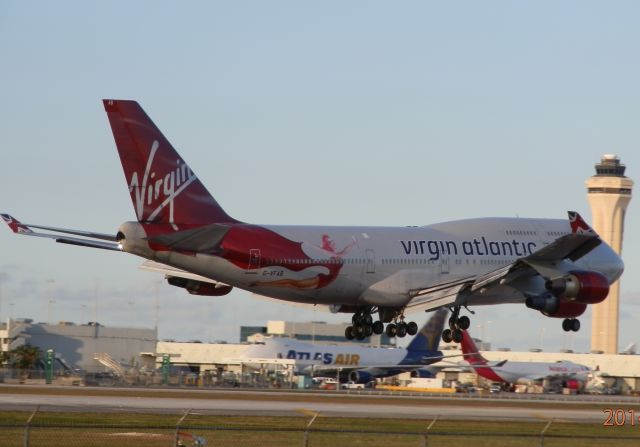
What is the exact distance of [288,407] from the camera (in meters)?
56.0

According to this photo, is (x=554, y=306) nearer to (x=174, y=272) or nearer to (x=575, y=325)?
(x=575, y=325)

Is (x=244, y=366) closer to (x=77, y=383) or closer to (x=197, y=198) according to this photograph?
(x=77, y=383)

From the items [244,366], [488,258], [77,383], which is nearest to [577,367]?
[244,366]

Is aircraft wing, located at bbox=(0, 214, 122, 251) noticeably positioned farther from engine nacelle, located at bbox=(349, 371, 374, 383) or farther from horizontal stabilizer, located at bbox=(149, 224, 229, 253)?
engine nacelle, located at bbox=(349, 371, 374, 383)

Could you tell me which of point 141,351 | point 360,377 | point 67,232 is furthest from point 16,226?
point 141,351

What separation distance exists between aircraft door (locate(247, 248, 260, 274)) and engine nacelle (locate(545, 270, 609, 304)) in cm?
1290

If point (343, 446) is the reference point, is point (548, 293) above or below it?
above

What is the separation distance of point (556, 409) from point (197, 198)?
76.2 feet

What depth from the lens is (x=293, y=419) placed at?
47.9 metres

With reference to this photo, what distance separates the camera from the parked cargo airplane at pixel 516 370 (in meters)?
118

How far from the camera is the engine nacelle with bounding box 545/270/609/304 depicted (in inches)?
2144

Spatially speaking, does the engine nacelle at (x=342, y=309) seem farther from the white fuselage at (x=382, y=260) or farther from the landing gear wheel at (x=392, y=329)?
the landing gear wheel at (x=392, y=329)

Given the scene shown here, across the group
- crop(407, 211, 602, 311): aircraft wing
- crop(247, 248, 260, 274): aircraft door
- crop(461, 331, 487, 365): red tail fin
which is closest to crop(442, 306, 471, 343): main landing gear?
crop(407, 211, 602, 311): aircraft wing

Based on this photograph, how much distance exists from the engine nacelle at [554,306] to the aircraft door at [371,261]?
711cm
